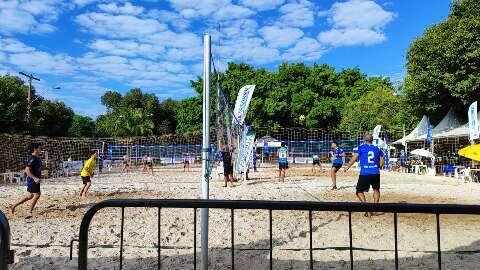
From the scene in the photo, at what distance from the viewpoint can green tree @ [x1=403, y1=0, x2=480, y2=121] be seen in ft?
68.8

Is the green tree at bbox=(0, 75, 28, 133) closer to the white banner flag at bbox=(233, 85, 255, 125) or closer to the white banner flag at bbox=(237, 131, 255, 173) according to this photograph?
the white banner flag at bbox=(237, 131, 255, 173)

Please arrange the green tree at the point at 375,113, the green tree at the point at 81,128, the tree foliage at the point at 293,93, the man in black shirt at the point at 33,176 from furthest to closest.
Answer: the green tree at the point at 81,128
the tree foliage at the point at 293,93
the green tree at the point at 375,113
the man in black shirt at the point at 33,176

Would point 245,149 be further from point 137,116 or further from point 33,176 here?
point 137,116

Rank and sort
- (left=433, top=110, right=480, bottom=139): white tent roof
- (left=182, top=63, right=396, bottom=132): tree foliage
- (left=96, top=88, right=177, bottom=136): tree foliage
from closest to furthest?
(left=433, top=110, right=480, bottom=139): white tent roof → (left=182, top=63, right=396, bottom=132): tree foliage → (left=96, top=88, right=177, bottom=136): tree foliage

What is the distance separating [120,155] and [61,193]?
18.9 meters

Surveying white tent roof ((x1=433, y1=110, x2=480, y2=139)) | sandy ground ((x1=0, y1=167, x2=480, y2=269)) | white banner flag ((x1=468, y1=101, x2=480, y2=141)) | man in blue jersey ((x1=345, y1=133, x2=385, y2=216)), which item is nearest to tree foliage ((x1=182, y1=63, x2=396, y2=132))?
white tent roof ((x1=433, y1=110, x2=480, y2=139))

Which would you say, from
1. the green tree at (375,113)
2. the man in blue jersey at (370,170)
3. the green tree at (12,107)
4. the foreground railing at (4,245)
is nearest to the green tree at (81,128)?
the green tree at (12,107)

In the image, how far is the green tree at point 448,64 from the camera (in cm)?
2098

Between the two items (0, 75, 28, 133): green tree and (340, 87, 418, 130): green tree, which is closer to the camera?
(0, 75, 28, 133): green tree

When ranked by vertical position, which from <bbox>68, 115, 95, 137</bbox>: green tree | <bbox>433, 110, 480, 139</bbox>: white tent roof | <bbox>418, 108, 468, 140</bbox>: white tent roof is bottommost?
<bbox>433, 110, 480, 139</bbox>: white tent roof

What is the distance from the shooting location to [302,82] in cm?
4544

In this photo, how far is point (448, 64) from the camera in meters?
21.9

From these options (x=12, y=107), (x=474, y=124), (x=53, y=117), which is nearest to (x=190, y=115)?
(x=53, y=117)

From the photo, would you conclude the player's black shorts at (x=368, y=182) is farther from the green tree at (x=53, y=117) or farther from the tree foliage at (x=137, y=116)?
the tree foliage at (x=137, y=116)
